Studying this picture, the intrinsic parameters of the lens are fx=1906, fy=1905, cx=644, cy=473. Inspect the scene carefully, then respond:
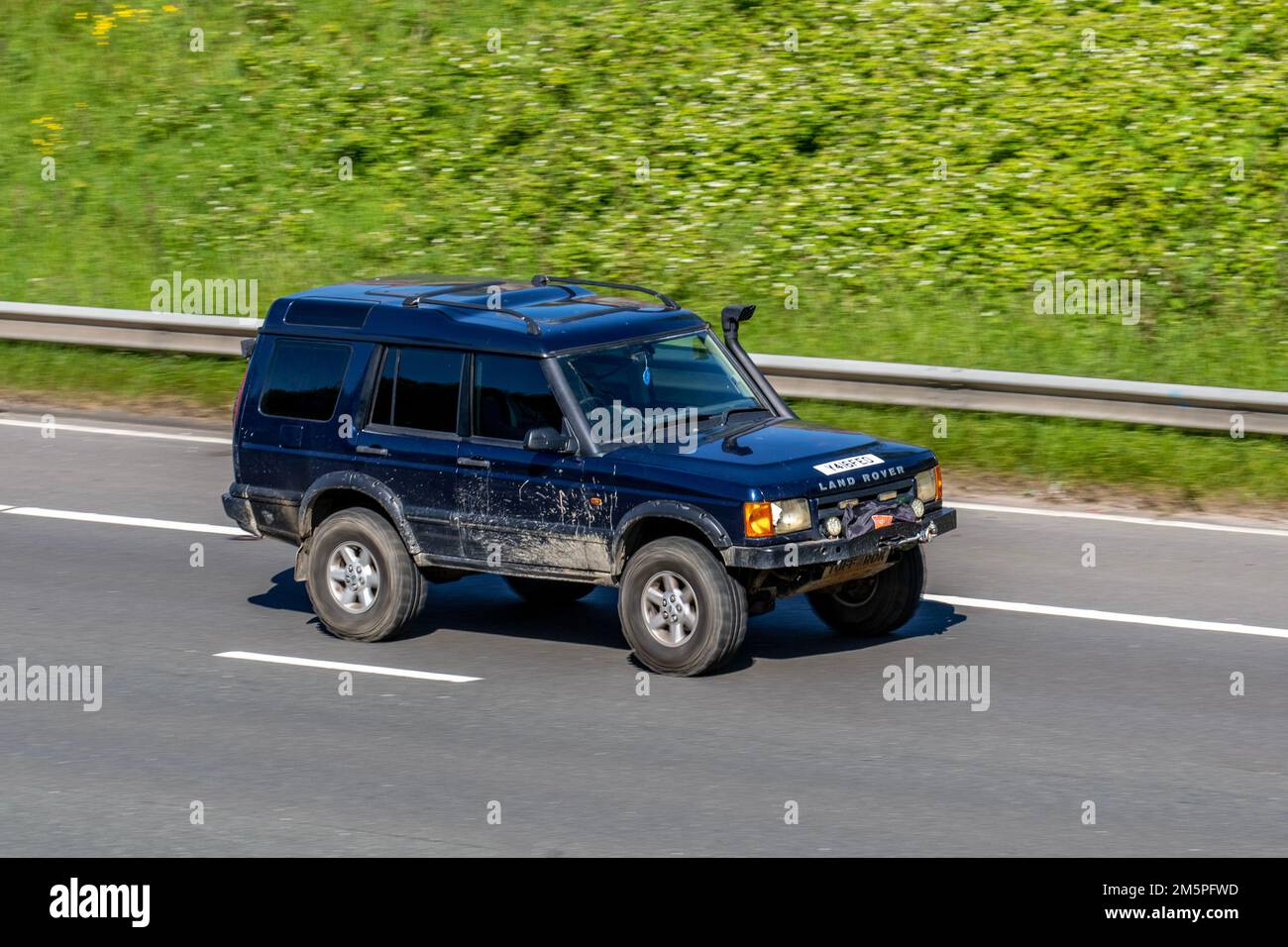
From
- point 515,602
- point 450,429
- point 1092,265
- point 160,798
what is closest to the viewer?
point 160,798

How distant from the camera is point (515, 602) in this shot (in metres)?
11.5

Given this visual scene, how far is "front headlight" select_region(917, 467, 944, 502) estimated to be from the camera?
10219 millimetres

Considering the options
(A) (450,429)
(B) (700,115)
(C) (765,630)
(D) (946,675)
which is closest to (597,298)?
(A) (450,429)

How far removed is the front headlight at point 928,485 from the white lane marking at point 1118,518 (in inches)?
127

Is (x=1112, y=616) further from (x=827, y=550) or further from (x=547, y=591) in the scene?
(x=547, y=591)

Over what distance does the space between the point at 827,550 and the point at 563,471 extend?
57.9 inches

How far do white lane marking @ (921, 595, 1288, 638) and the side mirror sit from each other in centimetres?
272

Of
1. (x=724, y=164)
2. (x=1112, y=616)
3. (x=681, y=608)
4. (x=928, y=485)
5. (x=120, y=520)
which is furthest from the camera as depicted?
(x=724, y=164)

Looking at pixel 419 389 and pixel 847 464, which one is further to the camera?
pixel 419 389

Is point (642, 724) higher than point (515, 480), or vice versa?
point (515, 480)

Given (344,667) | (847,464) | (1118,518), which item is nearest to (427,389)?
(344,667)

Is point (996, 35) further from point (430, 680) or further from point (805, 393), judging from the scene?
point (430, 680)

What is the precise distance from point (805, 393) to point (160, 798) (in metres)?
8.18

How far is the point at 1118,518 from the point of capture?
13242mm
